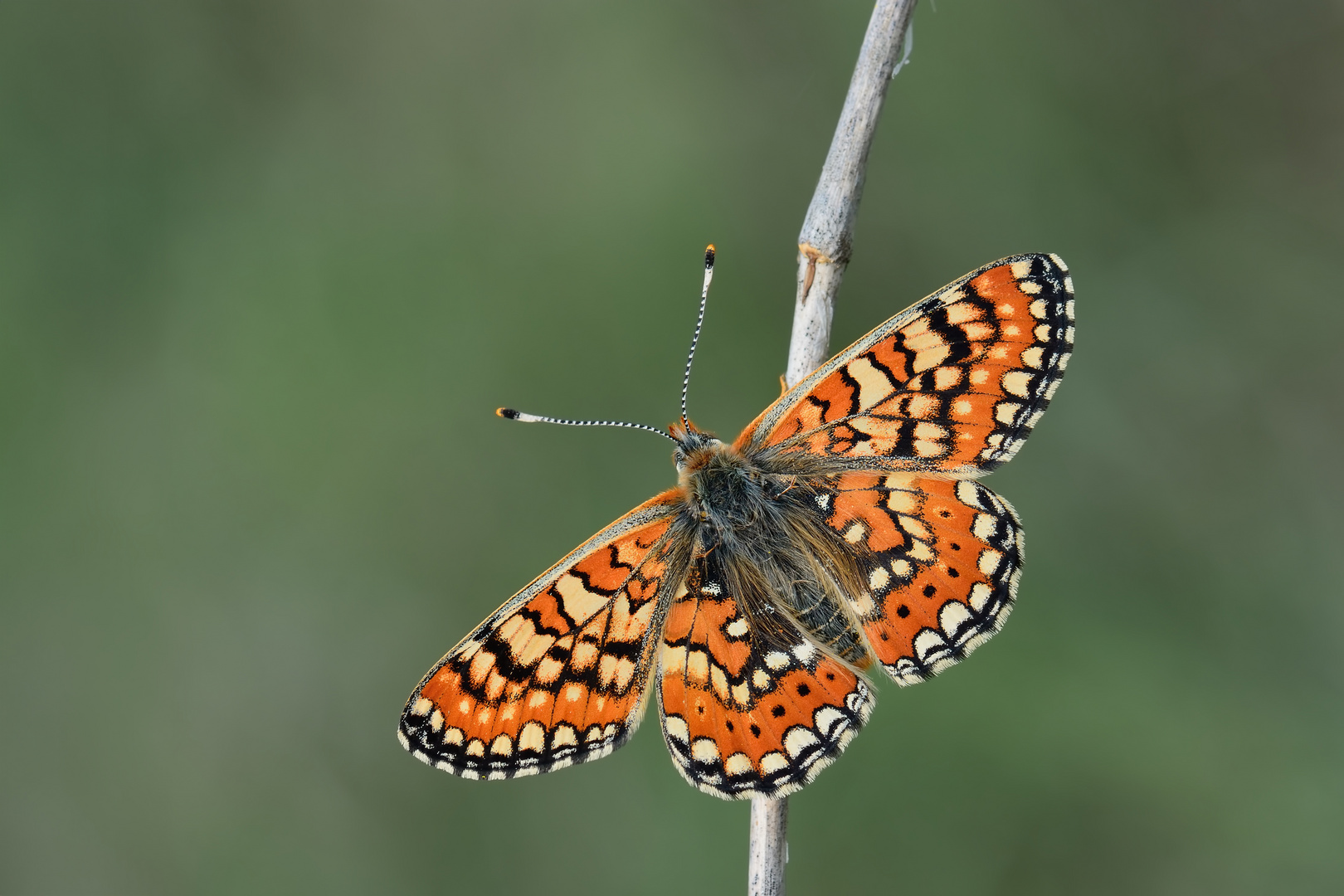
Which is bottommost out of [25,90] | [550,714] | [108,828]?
[550,714]

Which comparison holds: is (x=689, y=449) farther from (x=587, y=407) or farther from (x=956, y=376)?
(x=587, y=407)

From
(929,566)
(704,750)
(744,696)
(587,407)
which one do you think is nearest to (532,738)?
(704,750)

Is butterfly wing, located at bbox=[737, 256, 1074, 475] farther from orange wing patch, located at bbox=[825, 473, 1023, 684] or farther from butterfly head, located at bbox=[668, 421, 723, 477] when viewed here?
butterfly head, located at bbox=[668, 421, 723, 477]

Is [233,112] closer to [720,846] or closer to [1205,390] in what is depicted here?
[720,846]

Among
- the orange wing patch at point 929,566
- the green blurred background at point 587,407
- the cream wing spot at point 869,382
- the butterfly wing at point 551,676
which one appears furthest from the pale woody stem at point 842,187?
the green blurred background at point 587,407

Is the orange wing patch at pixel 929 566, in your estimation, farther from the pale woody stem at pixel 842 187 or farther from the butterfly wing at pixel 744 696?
the pale woody stem at pixel 842 187

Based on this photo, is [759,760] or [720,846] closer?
[759,760]

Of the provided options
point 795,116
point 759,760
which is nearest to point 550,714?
point 759,760

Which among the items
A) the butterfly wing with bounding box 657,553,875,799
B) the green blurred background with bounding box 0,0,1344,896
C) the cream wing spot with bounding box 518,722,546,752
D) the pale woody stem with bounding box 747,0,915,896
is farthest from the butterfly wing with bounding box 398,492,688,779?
the green blurred background with bounding box 0,0,1344,896
